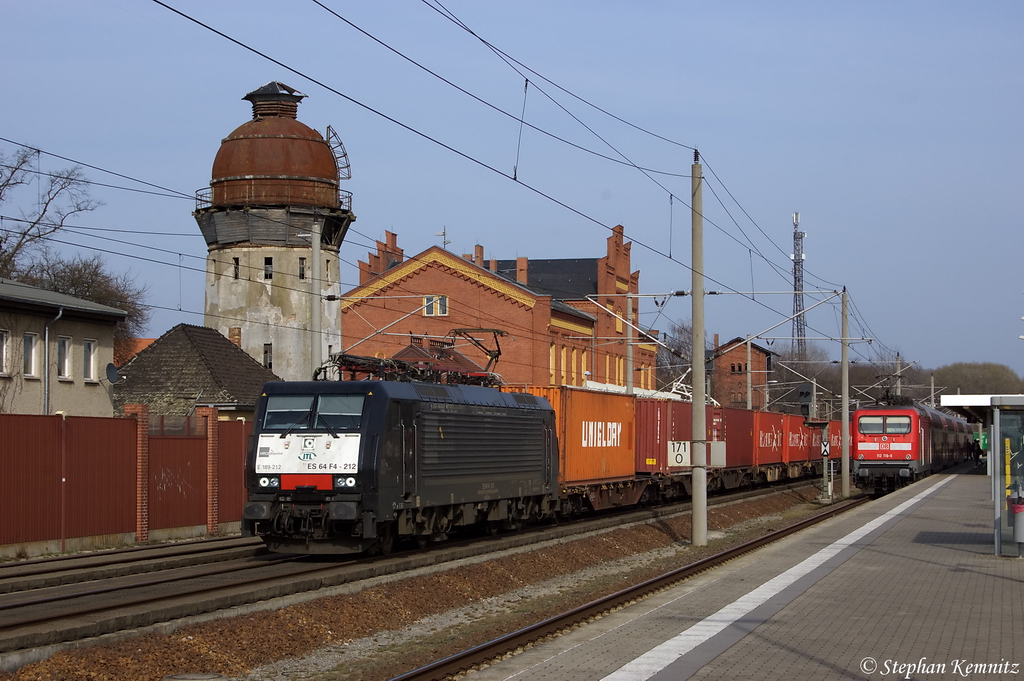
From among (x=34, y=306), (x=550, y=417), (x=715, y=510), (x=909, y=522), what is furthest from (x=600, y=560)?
(x=34, y=306)

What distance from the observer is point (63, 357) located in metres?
30.3

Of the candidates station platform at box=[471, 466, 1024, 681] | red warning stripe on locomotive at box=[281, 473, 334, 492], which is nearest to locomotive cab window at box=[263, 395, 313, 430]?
red warning stripe on locomotive at box=[281, 473, 334, 492]

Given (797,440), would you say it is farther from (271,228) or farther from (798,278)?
(798,278)

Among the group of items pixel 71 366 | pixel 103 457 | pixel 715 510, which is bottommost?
pixel 715 510

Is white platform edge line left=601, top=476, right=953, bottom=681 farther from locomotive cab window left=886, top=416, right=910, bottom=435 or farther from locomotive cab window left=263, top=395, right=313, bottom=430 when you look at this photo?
locomotive cab window left=886, top=416, right=910, bottom=435

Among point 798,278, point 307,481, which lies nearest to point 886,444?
point 307,481

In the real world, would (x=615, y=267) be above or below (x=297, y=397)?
above

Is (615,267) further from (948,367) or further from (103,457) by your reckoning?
(948,367)

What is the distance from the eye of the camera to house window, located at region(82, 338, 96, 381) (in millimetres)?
31234

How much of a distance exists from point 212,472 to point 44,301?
7238mm

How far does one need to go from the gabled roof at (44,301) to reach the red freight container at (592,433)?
1239cm

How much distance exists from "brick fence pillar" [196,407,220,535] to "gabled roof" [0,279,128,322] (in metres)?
6.05

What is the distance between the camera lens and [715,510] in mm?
31281

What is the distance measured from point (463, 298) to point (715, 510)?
29.8 m
